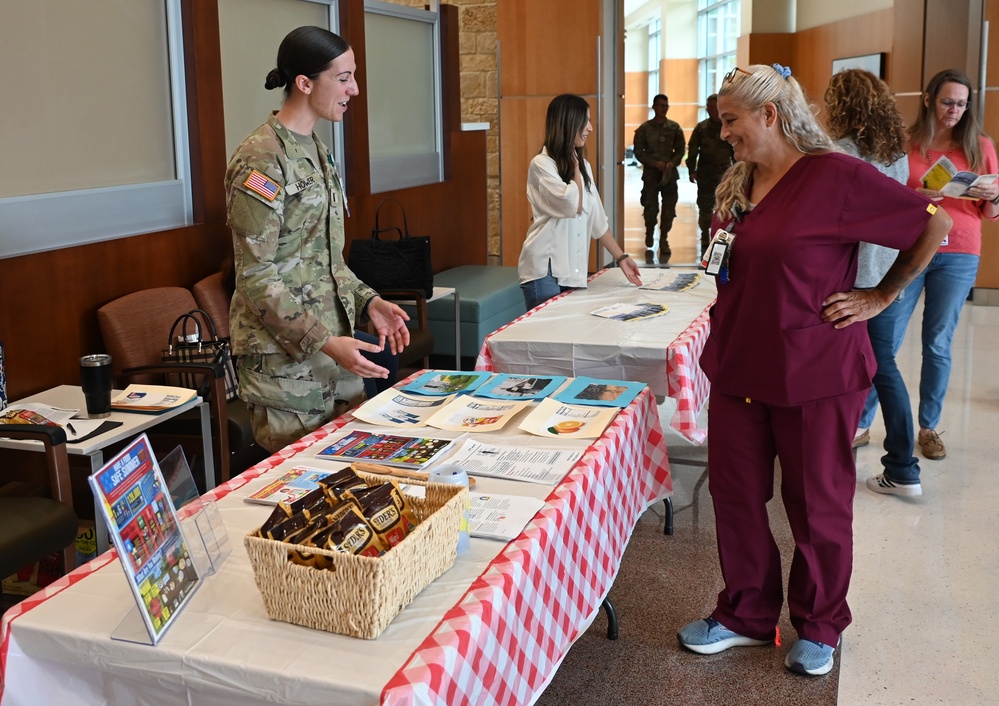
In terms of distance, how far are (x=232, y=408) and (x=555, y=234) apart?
1.64 metres

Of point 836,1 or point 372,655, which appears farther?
point 836,1

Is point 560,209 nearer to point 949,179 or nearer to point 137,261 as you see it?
point 949,179

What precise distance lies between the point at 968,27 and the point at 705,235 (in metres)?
3.06

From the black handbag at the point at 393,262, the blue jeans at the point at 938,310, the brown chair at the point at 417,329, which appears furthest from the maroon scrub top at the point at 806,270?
the black handbag at the point at 393,262

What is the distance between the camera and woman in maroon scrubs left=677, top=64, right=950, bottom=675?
2303mm

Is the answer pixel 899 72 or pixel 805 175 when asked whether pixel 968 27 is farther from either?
pixel 805 175

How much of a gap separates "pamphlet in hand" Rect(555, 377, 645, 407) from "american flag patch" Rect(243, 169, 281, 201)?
906 mm

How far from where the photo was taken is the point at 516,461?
7.22ft

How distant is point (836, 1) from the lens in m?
11.2

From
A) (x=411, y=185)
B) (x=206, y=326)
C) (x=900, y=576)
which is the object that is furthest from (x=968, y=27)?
(x=206, y=326)

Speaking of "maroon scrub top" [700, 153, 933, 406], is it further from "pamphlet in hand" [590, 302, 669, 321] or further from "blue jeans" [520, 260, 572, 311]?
"blue jeans" [520, 260, 572, 311]

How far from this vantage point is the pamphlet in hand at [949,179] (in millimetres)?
3689

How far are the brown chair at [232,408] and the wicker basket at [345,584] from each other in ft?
6.27

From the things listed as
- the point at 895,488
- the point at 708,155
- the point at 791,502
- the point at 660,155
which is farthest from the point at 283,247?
the point at 660,155
